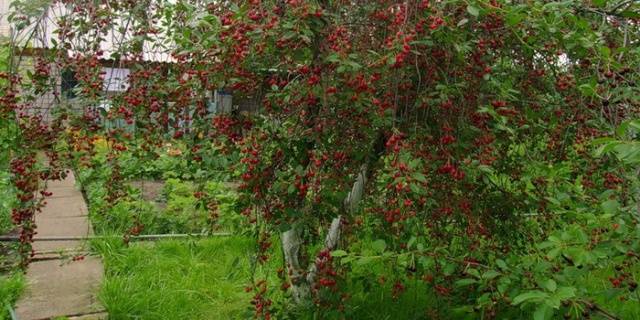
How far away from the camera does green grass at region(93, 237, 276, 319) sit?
2.99 metres

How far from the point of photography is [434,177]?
206 centimetres

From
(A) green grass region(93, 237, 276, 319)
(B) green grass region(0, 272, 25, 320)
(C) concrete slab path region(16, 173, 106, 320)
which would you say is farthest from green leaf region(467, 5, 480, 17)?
(B) green grass region(0, 272, 25, 320)

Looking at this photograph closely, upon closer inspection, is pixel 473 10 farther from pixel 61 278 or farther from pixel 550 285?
pixel 61 278

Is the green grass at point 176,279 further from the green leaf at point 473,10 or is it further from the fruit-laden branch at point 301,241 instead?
the green leaf at point 473,10

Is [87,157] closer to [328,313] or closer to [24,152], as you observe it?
[24,152]

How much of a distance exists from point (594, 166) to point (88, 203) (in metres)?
3.93

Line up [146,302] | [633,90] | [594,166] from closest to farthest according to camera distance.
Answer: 1. [633,90]
2. [594,166]
3. [146,302]

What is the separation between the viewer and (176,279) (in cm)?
337

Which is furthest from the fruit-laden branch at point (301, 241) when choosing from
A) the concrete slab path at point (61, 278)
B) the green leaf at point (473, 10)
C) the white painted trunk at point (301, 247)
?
the concrete slab path at point (61, 278)

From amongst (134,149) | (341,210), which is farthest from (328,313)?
(134,149)

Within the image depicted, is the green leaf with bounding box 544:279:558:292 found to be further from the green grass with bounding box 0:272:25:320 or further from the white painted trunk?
the green grass with bounding box 0:272:25:320

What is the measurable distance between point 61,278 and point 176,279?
0.62 metres

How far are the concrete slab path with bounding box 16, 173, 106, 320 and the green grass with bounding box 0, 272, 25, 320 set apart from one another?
0.04 meters

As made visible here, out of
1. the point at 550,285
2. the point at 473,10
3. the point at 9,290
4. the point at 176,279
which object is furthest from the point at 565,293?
the point at 9,290
